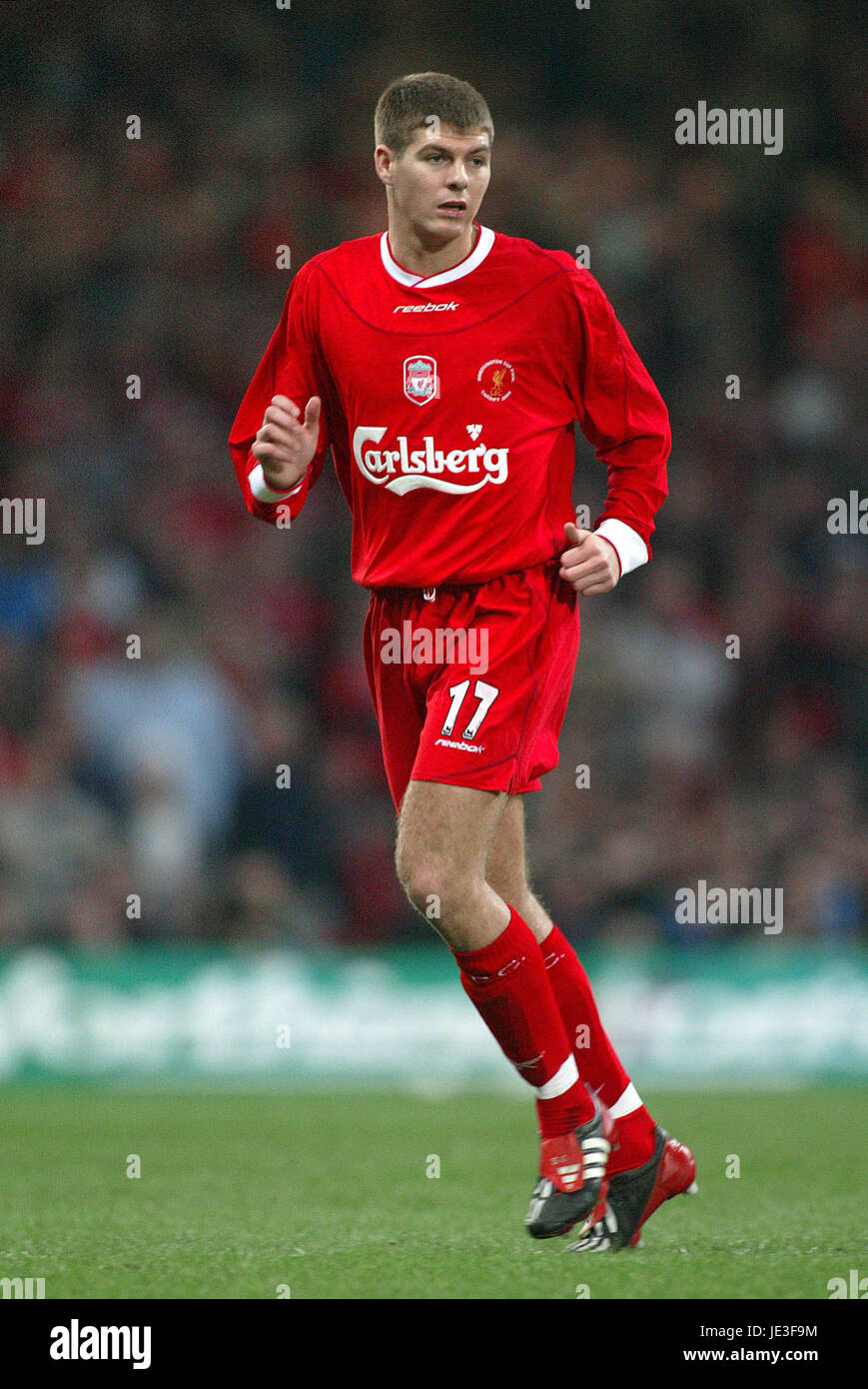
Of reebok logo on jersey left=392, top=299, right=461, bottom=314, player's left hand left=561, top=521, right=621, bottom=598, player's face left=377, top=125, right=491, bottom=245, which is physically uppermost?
player's face left=377, top=125, right=491, bottom=245

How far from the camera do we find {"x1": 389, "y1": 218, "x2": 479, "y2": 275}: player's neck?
4.49m

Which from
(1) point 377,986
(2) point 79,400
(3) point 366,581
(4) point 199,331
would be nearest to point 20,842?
(1) point 377,986

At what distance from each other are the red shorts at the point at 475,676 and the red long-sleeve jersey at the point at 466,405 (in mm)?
68

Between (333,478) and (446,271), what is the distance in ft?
20.9

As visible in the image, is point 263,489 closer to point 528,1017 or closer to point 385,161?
point 385,161

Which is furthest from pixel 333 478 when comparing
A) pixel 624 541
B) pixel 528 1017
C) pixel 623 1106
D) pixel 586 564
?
pixel 528 1017

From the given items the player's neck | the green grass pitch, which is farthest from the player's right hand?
the green grass pitch

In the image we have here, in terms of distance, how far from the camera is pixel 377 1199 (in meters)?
5.26

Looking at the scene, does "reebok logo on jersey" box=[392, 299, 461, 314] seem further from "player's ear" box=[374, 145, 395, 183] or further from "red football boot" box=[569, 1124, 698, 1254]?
"red football boot" box=[569, 1124, 698, 1254]

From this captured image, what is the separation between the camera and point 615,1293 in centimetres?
362

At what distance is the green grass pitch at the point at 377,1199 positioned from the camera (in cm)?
383

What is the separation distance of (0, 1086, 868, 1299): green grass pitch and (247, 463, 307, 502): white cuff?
1.72 meters

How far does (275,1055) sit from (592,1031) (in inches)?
179
